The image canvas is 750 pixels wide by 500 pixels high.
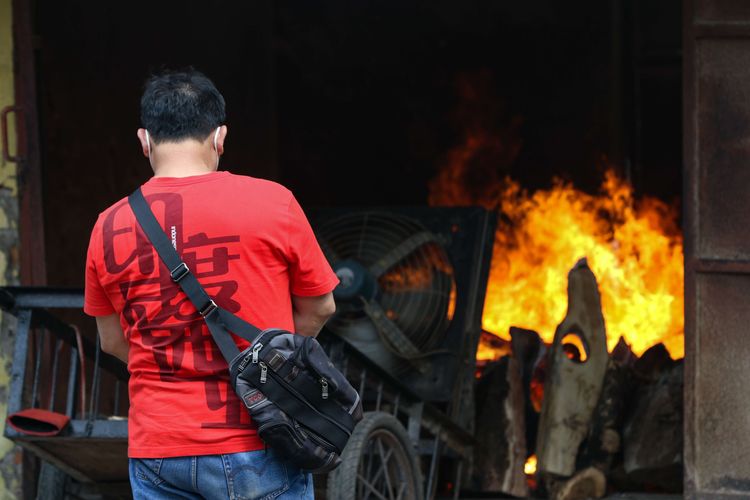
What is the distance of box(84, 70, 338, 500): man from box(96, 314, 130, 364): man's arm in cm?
17

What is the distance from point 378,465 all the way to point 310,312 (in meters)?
2.19

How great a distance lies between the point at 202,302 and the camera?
3.06 metres

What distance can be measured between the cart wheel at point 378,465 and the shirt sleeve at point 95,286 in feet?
5.82

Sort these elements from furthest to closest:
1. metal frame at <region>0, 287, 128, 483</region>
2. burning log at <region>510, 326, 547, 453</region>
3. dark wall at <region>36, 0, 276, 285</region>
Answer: burning log at <region>510, 326, 547, 453</region> < dark wall at <region>36, 0, 276, 285</region> < metal frame at <region>0, 287, 128, 483</region>

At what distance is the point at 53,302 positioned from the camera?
15.6ft

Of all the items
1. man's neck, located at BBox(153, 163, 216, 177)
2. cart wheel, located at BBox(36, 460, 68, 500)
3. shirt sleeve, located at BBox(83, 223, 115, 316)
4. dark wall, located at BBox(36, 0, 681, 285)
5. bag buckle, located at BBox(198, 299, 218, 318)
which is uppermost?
dark wall, located at BBox(36, 0, 681, 285)

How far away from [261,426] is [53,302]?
Answer: 1976 millimetres

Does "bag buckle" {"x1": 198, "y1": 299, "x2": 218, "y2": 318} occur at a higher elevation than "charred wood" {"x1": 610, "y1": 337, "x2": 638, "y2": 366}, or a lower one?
higher

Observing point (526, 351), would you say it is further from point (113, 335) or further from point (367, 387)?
point (113, 335)

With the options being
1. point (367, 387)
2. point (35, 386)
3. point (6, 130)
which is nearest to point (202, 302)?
point (35, 386)

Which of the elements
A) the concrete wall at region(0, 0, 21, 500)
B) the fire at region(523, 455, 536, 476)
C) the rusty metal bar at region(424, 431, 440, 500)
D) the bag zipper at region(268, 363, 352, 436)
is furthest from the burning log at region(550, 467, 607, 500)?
the bag zipper at region(268, 363, 352, 436)

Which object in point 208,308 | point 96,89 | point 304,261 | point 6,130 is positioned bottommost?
point 208,308

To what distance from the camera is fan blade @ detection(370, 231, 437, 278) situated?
6789 millimetres

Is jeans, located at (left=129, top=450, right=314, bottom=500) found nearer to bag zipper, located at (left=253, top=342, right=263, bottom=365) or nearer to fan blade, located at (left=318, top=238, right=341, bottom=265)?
bag zipper, located at (left=253, top=342, right=263, bottom=365)
